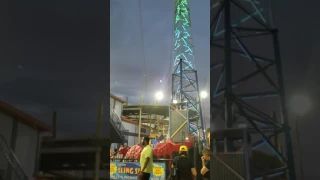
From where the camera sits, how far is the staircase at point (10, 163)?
0.53 meters

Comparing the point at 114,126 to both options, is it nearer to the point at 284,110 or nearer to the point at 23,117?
the point at 23,117

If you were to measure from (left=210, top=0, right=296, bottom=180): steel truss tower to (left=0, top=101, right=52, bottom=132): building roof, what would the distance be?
40cm

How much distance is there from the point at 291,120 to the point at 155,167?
9.31ft

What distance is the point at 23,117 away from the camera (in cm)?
58

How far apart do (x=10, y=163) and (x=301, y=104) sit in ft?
1.99

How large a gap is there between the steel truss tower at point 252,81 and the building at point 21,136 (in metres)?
0.42

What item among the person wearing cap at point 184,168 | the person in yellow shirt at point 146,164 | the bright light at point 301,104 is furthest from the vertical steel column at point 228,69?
the person in yellow shirt at point 146,164

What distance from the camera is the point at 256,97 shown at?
46cm

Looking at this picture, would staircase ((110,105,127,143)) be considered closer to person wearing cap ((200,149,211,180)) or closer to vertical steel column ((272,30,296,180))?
person wearing cap ((200,149,211,180))

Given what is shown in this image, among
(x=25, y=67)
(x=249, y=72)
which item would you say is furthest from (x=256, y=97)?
(x=25, y=67)

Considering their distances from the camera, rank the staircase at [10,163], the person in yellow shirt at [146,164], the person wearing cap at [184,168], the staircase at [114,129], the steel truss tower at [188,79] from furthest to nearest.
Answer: the person in yellow shirt at [146,164], the person wearing cap at [184,168], the steel truss tower at [188,79], the staircase at [114,129], the staircase at [10,163]

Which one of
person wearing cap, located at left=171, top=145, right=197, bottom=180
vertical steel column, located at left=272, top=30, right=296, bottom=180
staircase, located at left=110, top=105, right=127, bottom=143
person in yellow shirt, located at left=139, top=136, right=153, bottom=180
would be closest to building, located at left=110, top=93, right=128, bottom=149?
staircase, located at left=110, top=105, right=127, bottom=143

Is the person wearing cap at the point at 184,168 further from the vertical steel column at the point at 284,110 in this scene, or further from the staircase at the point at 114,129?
the vertical steel column at the point at 284,110

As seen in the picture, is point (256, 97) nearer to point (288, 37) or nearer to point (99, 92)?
point (288, 37)
